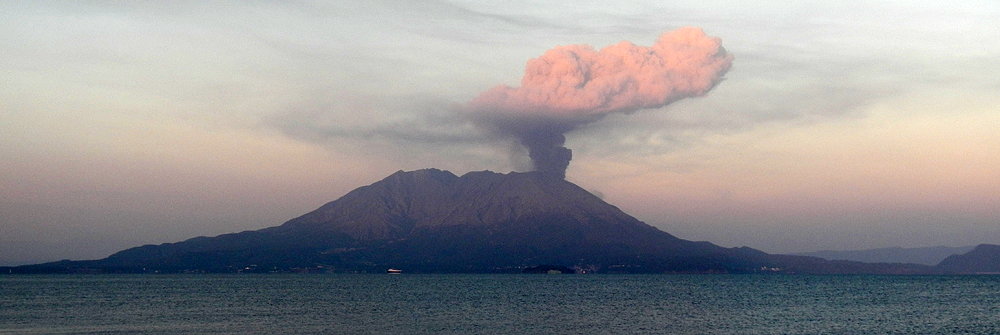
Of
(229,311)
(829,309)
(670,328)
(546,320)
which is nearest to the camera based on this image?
(670,328)

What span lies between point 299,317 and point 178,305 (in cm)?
2140

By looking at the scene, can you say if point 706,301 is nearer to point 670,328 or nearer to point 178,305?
point 670,328

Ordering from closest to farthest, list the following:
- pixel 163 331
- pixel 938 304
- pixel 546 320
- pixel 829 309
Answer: pixel 163 331, pixel 546 320, pixel 829 309, pixel 938 304

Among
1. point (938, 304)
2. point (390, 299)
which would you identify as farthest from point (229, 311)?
point (938, 304)

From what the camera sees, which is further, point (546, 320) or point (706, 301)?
point (706, 301)

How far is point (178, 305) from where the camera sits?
8588 cm

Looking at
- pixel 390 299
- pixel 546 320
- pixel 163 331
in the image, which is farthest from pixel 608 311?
pixel 163 331

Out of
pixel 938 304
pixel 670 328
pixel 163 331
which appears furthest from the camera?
pixel 938 304

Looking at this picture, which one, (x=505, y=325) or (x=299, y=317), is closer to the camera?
(x=505, y=325)

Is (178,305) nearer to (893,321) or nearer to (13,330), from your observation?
(13,330)

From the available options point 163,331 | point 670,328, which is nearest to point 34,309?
point 163,331

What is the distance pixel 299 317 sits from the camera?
232ft

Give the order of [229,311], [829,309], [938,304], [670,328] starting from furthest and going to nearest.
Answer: [938,304] < [829,309] < [229,311] < [670,328]

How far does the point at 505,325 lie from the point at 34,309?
44.8 m
